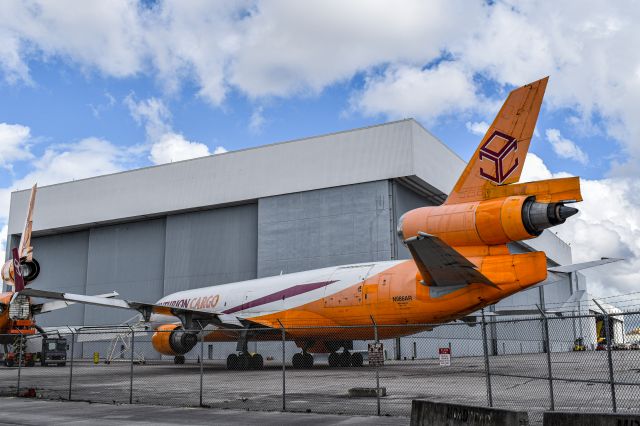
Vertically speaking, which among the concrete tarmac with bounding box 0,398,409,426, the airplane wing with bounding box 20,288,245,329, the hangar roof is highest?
the hangar roof

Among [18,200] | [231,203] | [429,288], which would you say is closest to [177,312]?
[429,288]

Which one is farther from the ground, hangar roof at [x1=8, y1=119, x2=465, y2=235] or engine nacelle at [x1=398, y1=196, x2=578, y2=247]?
hangar roof at [x1=8, y1=119, x2=465, y2=235]

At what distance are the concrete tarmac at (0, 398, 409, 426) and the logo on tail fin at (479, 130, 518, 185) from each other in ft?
29.3

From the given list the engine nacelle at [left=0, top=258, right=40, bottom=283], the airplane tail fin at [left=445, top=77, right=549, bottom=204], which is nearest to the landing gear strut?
the airplane tail fin at [left=445, top=77, right=549, bottom=204]

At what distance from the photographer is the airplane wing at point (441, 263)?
15891 millimetres

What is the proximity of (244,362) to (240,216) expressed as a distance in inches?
751

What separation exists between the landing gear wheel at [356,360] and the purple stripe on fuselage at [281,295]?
3.26 meters

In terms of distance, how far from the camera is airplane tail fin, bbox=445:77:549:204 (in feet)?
56.6

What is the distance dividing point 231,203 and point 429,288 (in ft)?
83.1

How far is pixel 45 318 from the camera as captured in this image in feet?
167

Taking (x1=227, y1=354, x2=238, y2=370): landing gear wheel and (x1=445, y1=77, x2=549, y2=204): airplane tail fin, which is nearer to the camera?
(x1=445, y1=77, x2=549, y2=204): airplane tail fin

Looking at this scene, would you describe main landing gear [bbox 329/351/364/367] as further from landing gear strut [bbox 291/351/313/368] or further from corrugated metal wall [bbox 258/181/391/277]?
corrugated metal wall [bbox 258/181/391/277]

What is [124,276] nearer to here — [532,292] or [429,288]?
[429,288]

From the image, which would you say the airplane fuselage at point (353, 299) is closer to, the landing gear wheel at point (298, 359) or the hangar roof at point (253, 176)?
the landing gear wheel at point (298, 359)
